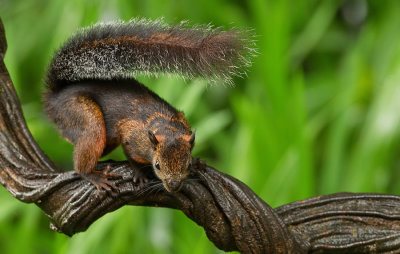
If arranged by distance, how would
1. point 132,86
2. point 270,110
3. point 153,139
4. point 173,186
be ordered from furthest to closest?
point 270,110, point 132,86, point 153,139, point 173,186

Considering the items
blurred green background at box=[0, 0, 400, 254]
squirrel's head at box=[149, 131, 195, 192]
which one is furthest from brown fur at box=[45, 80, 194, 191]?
blurred green background at box=[0, 0, 400, 254]

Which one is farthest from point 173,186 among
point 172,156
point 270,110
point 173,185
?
point 270,110

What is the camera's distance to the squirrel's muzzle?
42.3 inches

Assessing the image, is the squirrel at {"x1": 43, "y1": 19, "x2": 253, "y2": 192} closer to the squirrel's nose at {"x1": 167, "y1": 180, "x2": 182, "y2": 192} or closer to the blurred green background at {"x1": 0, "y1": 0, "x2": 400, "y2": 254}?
the squirrel's nose at {"x1": 167, "y1": 180, "x2": 182, "y2": 192}

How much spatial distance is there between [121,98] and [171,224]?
1130 mm

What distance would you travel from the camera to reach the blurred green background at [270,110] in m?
2.10

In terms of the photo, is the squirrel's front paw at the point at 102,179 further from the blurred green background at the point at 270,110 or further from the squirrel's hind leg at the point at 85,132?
the blurred green background at the point at 270,110

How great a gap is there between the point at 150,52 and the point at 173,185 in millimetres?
272

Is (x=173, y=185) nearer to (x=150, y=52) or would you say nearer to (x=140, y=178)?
(x=140, y=178)

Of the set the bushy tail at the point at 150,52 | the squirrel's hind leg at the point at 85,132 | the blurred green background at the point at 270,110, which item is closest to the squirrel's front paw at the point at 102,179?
the squirrel's hind leg at the point at 85,132

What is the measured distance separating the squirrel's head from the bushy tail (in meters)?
0.12

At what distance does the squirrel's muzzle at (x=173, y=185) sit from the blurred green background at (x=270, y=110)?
0.60m

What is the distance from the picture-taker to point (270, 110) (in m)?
2.31

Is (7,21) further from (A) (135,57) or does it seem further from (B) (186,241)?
(A) (135,57)
